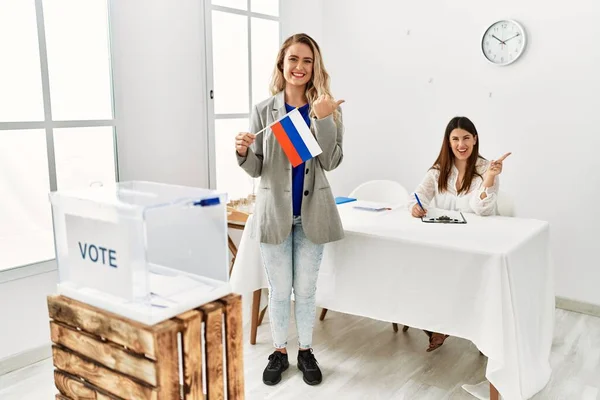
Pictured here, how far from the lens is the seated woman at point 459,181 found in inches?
108

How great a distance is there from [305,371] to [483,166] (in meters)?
1.33

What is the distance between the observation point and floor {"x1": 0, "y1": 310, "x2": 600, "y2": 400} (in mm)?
2467

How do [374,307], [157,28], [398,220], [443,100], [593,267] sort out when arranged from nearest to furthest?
[374,307] → [398,220] → [157,28] → [593,267] → [443,100]

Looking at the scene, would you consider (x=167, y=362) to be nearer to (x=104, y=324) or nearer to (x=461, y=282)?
(x=104, y=324)

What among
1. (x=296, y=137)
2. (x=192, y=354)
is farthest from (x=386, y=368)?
(x=192, y=354)

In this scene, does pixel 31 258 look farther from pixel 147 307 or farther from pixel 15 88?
pixel 147 307

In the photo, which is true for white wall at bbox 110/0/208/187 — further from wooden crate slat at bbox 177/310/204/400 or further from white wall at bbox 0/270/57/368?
wooden crate slat at bbox 177/310/204/400

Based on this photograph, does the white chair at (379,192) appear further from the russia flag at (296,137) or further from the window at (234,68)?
the russia flag at (296,137)

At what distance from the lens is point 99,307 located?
129cm

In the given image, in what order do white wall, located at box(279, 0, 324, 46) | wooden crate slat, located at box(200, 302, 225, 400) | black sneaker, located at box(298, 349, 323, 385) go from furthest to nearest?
1. white wall, located at box(279, 0, 324, 46)
2. black sneaker, located at box(298, 349, 323, 385)
3. wooden crate slat, located at box(200, 302, 225, 400)

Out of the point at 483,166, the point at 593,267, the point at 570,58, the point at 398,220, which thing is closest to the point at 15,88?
the point at 398,220

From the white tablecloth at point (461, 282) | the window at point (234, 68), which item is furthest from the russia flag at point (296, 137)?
the window at point (234, 68)

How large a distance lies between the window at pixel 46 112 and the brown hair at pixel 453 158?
175 cm

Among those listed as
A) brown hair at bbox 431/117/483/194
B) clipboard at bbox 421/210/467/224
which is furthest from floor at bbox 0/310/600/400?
brown hair at bbox 431/117/483/194
